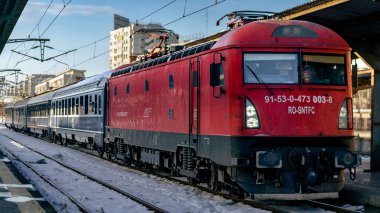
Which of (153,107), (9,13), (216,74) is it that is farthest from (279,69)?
(9,13)

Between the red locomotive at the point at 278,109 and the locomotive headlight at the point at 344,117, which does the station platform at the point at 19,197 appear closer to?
the red locomotive at the point at 278,109

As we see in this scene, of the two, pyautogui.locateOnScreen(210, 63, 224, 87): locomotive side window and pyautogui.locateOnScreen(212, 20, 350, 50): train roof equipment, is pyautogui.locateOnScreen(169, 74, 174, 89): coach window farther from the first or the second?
pyautogui.locateOnScreen(212, 20, 350, 50): train roof equipment

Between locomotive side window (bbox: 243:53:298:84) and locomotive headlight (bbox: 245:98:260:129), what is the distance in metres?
0.47

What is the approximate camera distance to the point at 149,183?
13.5m

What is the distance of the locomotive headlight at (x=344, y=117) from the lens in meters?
9.58

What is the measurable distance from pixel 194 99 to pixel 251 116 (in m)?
2.35

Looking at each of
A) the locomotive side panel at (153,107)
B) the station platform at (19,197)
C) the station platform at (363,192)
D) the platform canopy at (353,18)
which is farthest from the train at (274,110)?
the station platform at (19,197)

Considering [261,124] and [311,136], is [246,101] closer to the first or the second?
[261,124]

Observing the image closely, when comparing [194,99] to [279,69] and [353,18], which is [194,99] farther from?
[353,18]

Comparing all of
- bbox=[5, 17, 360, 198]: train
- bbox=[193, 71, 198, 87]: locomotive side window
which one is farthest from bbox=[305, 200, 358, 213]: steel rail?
bbox=[193, 71, 198, 87]: locomotive side window

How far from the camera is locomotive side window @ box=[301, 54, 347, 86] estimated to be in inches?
375

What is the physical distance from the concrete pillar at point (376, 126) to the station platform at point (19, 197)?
947 centimetres

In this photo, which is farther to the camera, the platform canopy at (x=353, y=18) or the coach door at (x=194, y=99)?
the platform canopy at (x=353, y=18)

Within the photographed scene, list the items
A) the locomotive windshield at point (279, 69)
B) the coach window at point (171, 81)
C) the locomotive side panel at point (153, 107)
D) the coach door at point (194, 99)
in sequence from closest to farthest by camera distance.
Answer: the locomotive windshield at point (279, 69) < the coach door at point (194, 99) < the locomotive side panel at point (153, 107) < the coach window at point (171, 81)
